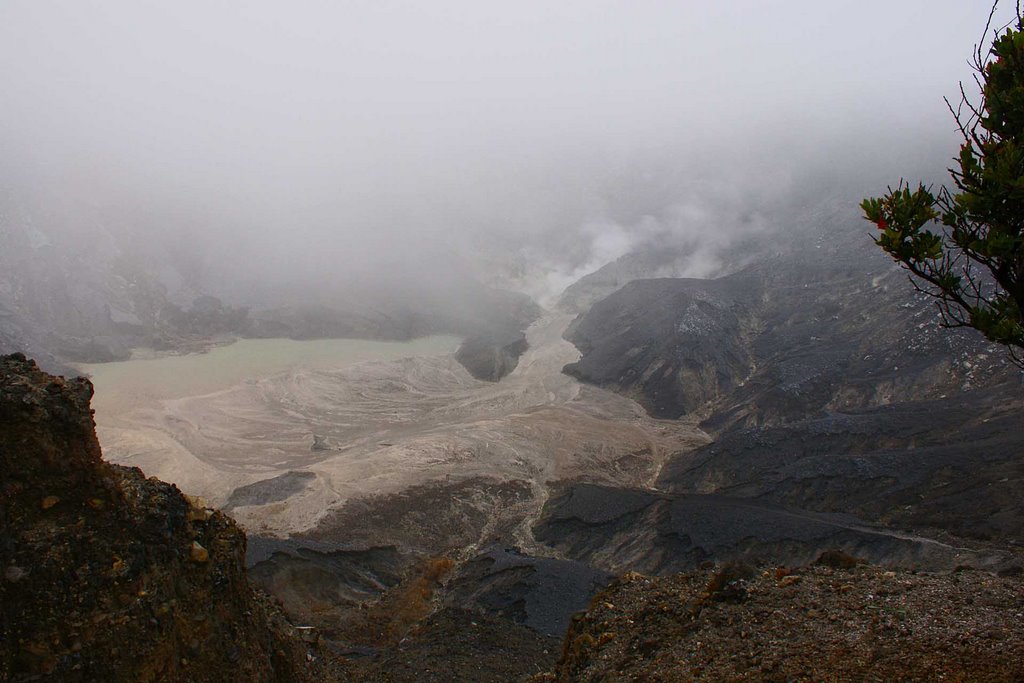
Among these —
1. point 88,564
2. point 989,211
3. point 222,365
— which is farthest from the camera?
point 222,365

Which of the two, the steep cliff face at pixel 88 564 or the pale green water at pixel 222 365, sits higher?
the pale green water at pixel 222 365

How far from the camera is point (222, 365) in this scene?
49.4 meters

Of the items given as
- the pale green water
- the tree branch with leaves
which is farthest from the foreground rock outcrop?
the pale green water

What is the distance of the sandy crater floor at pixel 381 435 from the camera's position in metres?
31.4

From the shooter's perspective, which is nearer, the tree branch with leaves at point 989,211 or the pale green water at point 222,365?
the tree branch with leaves at point 989,211

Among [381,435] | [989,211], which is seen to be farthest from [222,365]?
[989,211]

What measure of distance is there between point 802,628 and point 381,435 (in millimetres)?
29925

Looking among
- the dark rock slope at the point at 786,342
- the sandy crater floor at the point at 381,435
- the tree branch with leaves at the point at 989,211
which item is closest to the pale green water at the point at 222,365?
the sandy crater floor at the point at 381,435

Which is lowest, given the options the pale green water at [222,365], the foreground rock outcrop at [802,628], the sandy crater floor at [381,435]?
the foreground rock outcrop at [802,628]

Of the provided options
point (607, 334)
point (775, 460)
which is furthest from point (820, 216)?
point (775, 460)

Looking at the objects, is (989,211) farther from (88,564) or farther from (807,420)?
(807,420)

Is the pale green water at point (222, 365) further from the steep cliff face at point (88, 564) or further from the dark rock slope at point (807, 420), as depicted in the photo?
the steep cliff face at point (88, 564)

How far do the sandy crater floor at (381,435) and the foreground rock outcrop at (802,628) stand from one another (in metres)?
16.7

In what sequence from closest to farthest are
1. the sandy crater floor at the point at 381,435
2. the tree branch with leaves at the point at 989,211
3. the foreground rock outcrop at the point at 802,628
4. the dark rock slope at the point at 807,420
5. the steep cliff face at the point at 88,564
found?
the tree branch with leaves at the point at 989,211 < the steep cliff face at the point at 88,564 < the foreground rock outcrop at the point at 802,628 < the dark rock slope at the point at 807,420 < the sandy crater floor at the point at 381,435
